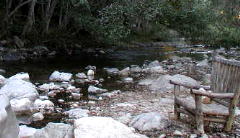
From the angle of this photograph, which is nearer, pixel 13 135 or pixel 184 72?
pixel 13 135

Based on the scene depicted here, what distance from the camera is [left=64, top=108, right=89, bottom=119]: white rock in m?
7.30

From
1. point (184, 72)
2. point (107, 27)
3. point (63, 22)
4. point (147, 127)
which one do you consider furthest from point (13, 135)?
point (63, 22)

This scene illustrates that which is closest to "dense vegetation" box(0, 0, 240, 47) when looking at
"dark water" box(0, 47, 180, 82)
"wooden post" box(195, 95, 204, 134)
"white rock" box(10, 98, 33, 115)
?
"dark water" box(0, 47, 180, 82)

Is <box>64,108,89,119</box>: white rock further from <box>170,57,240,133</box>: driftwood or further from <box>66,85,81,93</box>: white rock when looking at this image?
<box>66,85,81,93</box>: white rock

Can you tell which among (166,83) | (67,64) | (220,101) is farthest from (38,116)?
(67,64)

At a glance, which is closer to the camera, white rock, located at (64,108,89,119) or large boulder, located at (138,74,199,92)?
white rock, located at (64,108,89,119)

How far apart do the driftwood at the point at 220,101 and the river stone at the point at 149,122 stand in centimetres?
38

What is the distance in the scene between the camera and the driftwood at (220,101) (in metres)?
5.87

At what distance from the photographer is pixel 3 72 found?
43.2 ft

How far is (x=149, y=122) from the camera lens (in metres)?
6.36

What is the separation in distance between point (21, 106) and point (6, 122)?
11.5 feet

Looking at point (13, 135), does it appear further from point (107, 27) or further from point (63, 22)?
point (63, 22)

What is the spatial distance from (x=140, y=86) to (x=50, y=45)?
35.5 feet

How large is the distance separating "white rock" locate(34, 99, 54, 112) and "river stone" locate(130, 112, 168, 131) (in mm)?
2182
